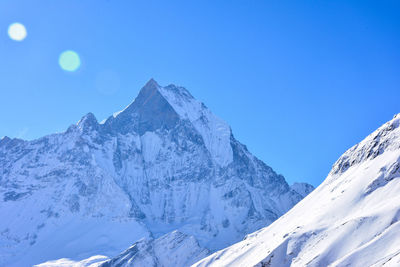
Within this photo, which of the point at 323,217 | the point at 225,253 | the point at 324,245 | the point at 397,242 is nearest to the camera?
the point at 397,242

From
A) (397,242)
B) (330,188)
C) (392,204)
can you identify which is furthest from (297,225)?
(397,242)

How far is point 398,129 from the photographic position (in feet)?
382

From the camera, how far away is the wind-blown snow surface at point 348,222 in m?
83.4

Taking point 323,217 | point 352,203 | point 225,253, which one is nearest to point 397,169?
point 352,203

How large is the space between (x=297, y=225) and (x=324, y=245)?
69.2ft

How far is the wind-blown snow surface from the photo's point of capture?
83.4 meters

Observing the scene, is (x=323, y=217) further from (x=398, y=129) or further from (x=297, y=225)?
(x=398, y=129)

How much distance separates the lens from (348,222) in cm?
9494

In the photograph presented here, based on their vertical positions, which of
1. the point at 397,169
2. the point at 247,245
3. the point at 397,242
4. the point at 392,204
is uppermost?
the point at 247,245

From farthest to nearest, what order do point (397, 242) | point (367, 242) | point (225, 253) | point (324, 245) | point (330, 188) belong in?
point (225, 253), point (330, 188), point (324, 245), point (367, 242), point (397, 242)

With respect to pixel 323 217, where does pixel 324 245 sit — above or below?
below

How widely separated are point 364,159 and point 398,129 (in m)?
11.9

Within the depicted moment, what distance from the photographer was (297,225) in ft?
377

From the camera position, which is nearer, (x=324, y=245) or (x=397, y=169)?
(x=324, y=245)
